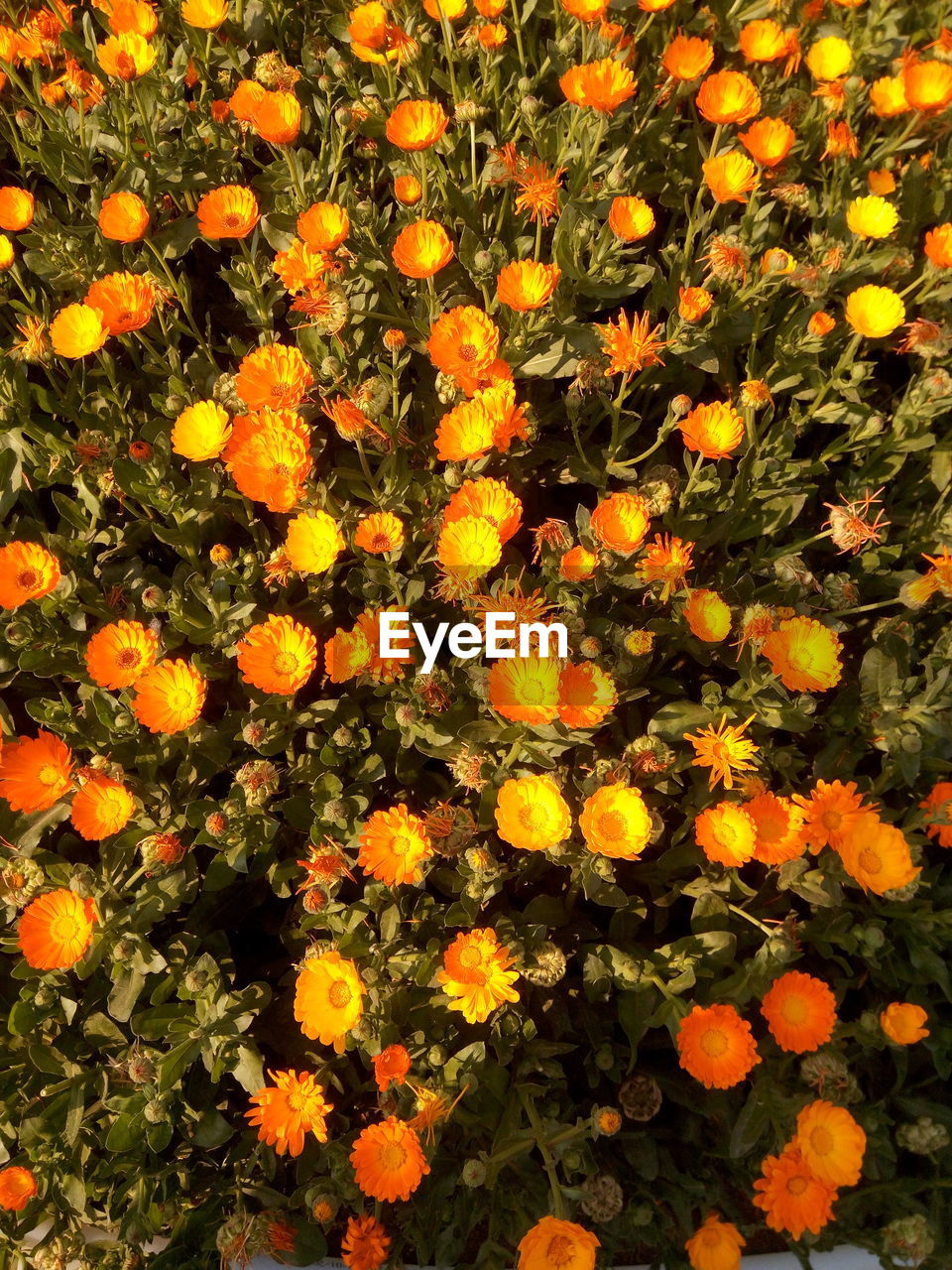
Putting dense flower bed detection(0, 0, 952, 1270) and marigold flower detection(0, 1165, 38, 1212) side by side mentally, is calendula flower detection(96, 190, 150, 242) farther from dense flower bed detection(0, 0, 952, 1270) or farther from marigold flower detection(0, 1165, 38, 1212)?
marigold flower detection(0, 1165, 38, 1212)

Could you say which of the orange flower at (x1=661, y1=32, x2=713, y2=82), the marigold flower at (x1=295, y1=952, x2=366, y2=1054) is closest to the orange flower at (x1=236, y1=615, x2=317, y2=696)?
the marigold flower at (x1=295, y1=952, x2=366, y2=1054)

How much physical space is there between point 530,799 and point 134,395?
176 centimetres

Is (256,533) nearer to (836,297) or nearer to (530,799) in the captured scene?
(530,799)

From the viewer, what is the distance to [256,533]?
90.1 inches

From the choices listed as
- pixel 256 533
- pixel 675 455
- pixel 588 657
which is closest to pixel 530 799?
pixel 588 657

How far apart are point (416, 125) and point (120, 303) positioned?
0.89 meters

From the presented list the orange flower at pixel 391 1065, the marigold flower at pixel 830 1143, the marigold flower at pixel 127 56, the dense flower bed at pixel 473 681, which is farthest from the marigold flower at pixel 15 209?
the marigold flower at pixel 830 1143

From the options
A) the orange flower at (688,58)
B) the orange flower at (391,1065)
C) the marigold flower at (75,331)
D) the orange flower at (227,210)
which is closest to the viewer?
the orange flower at (391,1065)

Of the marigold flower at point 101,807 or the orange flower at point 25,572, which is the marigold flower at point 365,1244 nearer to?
the marigold flower at point 101,807

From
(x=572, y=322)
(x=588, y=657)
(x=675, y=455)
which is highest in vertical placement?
(x=572, y=322)

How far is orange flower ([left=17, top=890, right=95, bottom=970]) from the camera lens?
1888mm

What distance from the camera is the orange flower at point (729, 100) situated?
235 cm

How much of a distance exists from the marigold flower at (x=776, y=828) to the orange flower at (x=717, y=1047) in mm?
332

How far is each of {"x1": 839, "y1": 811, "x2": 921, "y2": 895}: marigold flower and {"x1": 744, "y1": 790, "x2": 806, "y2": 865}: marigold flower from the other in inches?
3.8
